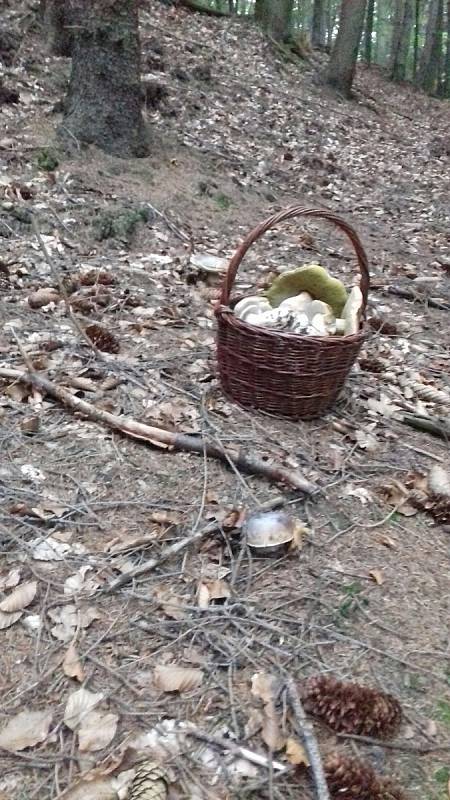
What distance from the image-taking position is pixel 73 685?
1782 millimetres

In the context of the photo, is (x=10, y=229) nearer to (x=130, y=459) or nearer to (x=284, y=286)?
(x=284, y=286)

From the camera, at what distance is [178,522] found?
7.55 ft

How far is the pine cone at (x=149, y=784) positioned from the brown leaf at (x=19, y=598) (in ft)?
1.97

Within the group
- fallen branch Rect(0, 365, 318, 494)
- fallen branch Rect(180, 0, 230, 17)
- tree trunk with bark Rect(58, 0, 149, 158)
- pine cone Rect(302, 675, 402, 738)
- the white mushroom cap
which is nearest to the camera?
pine cone Rect(302, 675, 402, 738)

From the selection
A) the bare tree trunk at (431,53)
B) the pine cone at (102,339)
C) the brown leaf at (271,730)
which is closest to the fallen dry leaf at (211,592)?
the brown leaf at (271,730)

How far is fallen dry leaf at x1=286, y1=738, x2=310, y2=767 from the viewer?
5.37 feet

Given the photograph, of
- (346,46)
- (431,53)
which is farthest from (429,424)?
(431,53)

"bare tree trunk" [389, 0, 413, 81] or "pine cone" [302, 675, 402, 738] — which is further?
"bare tree trunk" [389, 0, 413, 81]

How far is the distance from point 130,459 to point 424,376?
5.87 feet

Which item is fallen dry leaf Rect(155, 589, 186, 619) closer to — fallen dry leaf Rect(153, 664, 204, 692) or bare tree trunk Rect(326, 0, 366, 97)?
fallen dry leaf Rect(153, 664, 204, 692)

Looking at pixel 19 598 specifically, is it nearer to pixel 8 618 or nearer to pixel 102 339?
pixel 8 618

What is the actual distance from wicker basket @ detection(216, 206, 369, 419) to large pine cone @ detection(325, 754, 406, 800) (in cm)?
146

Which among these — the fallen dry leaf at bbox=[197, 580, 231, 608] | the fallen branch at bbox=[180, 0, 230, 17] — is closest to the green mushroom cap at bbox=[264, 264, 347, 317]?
the fallen dry leaf at bbox=[197, 580, 231, 608]

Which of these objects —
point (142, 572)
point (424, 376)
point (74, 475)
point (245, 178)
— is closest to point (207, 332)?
point (424, 376)
